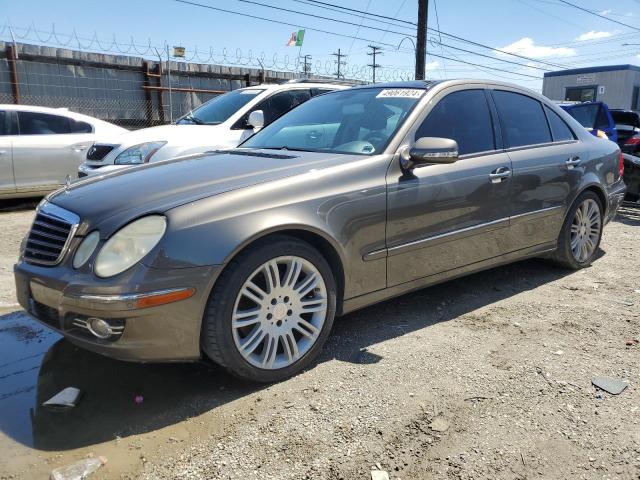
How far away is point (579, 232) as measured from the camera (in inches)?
196

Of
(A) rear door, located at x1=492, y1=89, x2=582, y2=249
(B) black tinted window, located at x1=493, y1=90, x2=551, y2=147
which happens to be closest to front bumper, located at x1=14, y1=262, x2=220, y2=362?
(A) rear door, located at x1=492, y1=89, x2=582, y2=249

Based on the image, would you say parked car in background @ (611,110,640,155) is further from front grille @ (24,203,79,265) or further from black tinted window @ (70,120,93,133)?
front grille @ (24,203,79,265)

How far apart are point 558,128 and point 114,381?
4046mm

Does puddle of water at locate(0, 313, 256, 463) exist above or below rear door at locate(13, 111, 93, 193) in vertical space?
below

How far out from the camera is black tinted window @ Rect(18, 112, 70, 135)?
8.12 m

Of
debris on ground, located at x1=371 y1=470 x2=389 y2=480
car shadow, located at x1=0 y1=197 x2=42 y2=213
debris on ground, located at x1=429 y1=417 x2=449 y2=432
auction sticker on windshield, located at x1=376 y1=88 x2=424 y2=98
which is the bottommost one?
debris on ground, located at x1=371 y1=470 x2=389 y2=480

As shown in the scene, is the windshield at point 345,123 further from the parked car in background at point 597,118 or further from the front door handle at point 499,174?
the parked car in background at point 597,118

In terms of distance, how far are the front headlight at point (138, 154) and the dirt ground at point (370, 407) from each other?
2839 millimetres

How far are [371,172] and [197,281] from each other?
1.29 meters

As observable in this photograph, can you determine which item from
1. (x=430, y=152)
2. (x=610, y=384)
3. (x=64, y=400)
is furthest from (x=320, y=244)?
(x=610, y=384)

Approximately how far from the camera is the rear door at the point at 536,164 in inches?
168

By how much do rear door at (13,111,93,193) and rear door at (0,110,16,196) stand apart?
0.07m

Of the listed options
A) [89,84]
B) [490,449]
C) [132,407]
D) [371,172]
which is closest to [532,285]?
[371,172]

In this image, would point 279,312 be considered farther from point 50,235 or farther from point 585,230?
point 585,230
